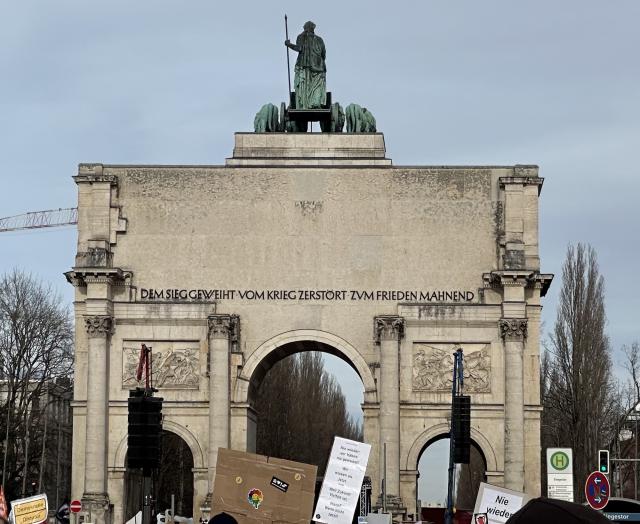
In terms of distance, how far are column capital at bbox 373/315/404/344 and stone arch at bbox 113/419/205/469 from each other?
313 inches

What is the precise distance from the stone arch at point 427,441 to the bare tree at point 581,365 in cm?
1585

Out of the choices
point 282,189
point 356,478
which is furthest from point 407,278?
point 356,478

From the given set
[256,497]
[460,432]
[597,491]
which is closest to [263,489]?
[256,497]

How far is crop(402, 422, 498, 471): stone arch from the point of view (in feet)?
177

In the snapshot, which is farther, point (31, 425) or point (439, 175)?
point (31, 425)

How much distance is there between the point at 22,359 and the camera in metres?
75.0

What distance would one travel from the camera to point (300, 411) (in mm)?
105750

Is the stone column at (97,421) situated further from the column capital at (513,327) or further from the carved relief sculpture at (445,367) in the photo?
the column capital at (513,327)

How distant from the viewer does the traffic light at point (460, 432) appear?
34.2 meters

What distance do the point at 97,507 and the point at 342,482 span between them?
117 ft

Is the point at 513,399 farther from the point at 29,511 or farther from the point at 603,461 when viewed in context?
the point at 29,511

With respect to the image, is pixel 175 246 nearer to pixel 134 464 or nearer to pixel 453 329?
pixel 453 329

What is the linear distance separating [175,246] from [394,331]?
903 centimetres

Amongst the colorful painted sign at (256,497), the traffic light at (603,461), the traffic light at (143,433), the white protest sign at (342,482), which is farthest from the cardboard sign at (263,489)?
the traffic light at (603,461)
